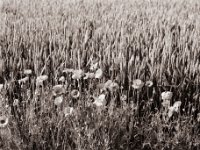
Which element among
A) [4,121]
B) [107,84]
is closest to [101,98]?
[107,84]

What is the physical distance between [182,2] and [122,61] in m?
3.47

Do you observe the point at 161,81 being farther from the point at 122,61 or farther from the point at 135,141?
the point at 135,141

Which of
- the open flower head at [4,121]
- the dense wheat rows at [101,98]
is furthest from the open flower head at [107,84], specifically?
the open flower head at [4,121]

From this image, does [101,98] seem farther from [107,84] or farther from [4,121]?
[4,121]

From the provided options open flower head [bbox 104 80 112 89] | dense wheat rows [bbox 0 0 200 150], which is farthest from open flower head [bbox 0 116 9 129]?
open flower head [bbox 104 80 112 89]

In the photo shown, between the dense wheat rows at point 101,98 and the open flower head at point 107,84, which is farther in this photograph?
the open flower head at point 107,84

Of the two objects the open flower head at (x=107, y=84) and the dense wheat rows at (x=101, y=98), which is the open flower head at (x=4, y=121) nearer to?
the dense wheat rows at (x=101, y=98)

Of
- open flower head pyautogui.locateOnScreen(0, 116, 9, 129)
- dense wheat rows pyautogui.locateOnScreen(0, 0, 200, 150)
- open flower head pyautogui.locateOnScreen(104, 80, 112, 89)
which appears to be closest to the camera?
open flower head pyautogui.locateOnScreen(0, 116, 9, 129)

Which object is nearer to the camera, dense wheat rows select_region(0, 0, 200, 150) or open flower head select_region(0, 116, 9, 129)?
open flower head select_region(0, 116, 9, 129)

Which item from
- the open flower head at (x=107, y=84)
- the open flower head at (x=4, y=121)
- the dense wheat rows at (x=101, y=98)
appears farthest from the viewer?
the open flower head at (x=107, y=84)

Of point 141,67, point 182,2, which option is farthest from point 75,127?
point 182,2

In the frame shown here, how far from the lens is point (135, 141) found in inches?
61.6

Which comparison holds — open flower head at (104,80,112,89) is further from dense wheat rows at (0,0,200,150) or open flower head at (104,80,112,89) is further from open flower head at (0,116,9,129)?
open flower head at (0,116,9,129)

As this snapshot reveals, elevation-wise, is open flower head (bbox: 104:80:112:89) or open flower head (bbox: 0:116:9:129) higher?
open flower head (bbox: 104:80:112:89)
